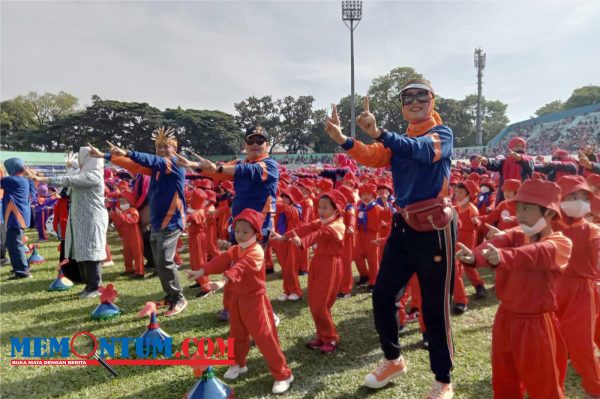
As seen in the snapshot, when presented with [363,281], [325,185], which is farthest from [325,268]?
[325,185]

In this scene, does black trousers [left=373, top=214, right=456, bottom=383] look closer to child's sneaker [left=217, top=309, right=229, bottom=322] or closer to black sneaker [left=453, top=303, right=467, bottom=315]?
black sneaker [left=453, top=303, right=467, bottom=315]

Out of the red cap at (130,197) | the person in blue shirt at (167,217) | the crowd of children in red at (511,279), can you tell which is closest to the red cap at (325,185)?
the crowd of children in red at (511,279)

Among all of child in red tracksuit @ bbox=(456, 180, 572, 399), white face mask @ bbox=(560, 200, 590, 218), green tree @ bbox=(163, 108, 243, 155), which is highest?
green tree @ bbox=(163, 108, 243, 155)

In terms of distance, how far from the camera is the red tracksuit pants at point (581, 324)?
2.90m

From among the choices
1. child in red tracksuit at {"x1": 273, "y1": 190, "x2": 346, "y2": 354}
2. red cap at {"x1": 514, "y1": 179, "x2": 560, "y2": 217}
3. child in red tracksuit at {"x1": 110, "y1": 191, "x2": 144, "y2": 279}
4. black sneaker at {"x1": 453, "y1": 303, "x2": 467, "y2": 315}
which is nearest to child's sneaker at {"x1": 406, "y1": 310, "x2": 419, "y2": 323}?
black sneaker at {"x1": 453, "y1": 303, "x2": 467, "y2": 315}

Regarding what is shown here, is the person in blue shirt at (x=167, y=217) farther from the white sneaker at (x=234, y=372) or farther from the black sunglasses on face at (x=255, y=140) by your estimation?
the white sneaker at (x=234, y=372)

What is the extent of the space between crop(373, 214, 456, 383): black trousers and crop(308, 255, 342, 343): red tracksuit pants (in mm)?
864

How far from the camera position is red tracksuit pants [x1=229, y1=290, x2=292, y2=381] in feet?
10.3

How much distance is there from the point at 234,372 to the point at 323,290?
1169 mm

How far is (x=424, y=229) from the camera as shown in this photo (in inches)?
108

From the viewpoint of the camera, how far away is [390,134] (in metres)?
2.36

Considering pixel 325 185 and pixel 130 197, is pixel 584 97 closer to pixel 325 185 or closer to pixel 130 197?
pixel 325 185

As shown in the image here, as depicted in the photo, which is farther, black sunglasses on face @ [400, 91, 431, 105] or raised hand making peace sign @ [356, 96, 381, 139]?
black sunglasses on face @ [400, 91, 431, 105]

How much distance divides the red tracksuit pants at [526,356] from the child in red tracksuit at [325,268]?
1745 mm
